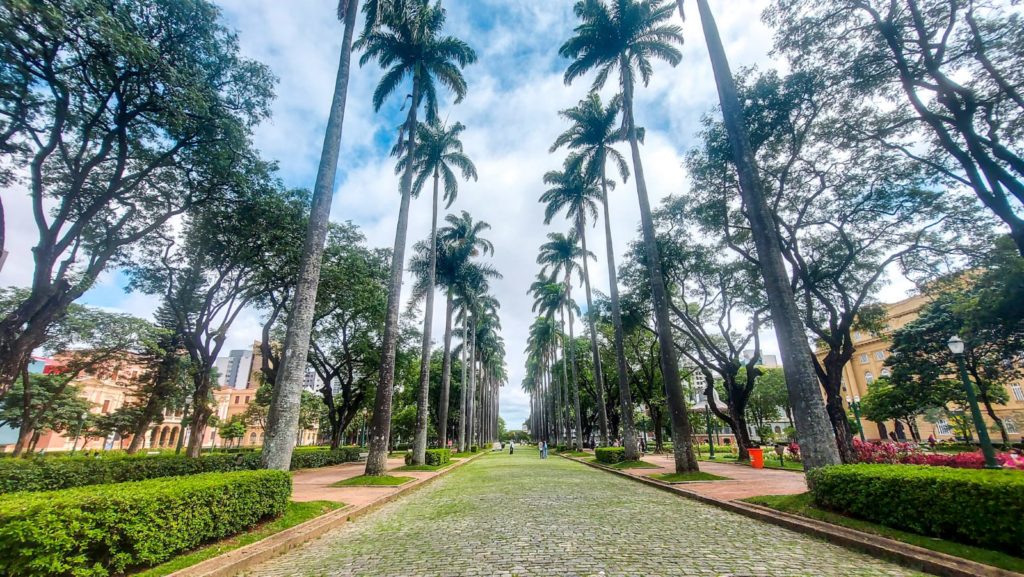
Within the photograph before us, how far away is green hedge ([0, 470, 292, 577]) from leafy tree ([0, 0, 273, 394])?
10419 millimetres

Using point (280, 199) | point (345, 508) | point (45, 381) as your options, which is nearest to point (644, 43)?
point (280, 199)

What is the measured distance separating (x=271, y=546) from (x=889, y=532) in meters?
8.76

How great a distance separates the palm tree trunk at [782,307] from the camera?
8.29 m

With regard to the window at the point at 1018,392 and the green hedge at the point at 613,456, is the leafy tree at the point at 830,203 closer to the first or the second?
the green hedge at the point at 613,456

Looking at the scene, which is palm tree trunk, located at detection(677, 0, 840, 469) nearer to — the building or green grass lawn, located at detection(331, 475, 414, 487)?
green grass lawn, located at detection(331, 475, 414, 487)

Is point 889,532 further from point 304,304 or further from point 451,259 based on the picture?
point 451,259

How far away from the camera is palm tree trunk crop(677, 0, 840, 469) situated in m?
8.29

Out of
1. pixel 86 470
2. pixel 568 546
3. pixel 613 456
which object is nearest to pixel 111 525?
pixel 568 546

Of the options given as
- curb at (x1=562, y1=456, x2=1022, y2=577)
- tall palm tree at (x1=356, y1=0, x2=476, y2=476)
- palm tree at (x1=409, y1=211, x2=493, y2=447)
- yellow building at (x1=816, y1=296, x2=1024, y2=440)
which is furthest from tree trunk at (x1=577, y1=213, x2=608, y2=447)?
yellow building at (x1=816, y1=296, x2=1024, y2=440)

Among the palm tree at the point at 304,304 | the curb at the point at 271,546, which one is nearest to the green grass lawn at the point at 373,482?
the curb at the point at 271,546

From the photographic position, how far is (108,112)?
12.5m

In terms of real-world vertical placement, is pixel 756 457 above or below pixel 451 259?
below

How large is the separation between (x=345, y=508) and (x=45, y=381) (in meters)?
37.0

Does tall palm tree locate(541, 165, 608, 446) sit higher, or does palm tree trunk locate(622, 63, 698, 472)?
tall palm tree locate(541, 165, 608, 446)
